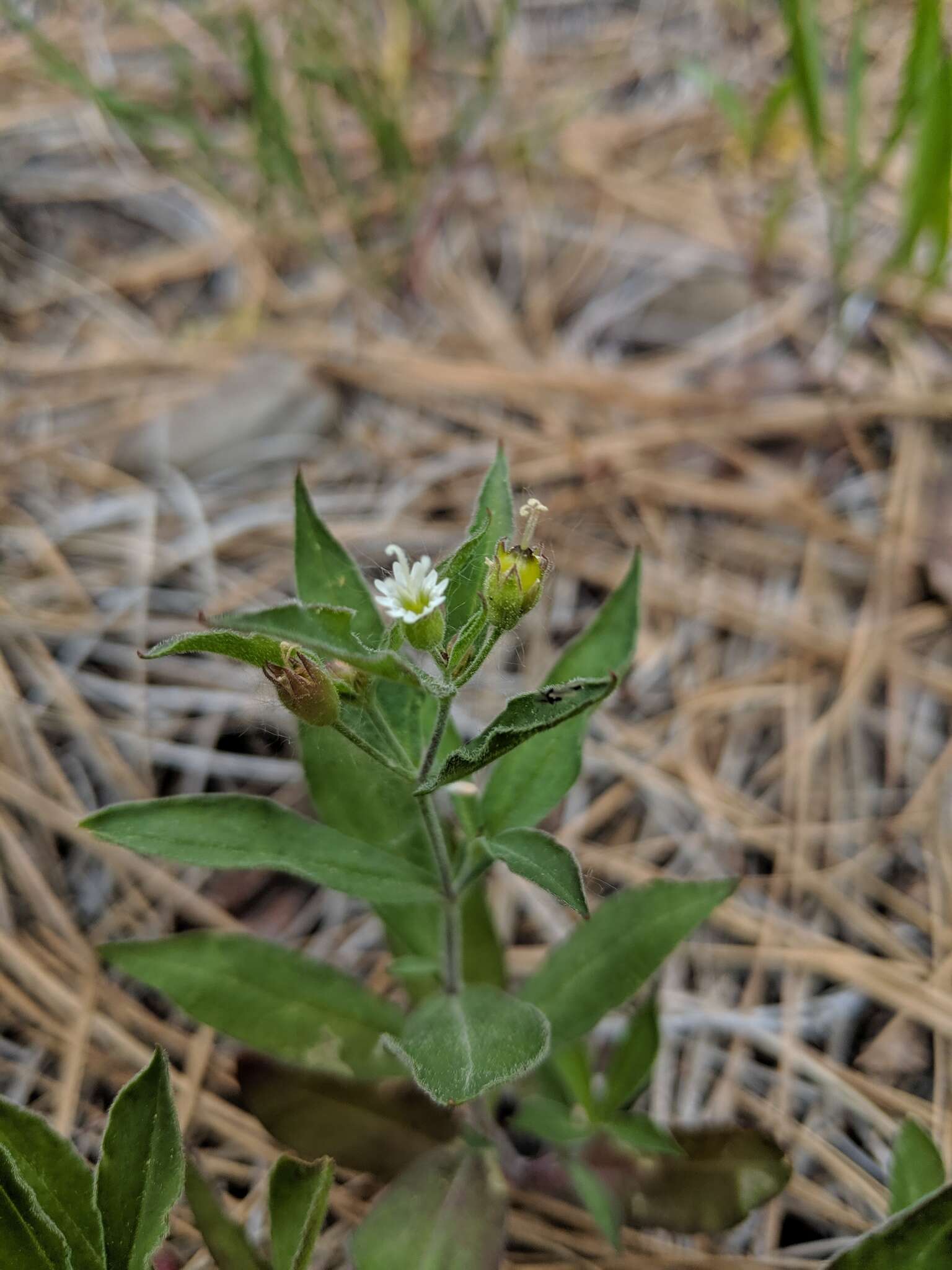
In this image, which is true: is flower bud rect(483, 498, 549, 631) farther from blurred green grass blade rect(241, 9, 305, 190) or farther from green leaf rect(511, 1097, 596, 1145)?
blurred green grass blade rect(241, 9, 305, 190)

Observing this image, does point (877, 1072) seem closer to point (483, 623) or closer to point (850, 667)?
point (850, 667)

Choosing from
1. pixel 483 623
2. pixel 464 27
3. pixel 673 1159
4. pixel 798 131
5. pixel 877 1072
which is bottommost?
pixel 877 1072

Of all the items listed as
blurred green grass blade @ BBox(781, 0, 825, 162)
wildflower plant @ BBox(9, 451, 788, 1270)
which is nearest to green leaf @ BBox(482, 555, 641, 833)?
wildflower plant @ BBox(9, 451, 788, 1270)

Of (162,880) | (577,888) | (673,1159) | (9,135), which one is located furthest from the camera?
(9,135)

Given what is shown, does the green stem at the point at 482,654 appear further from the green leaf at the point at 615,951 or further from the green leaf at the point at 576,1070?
the green leaf at the point at 576,1070

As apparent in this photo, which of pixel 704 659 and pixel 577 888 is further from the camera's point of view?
pixel 704 659

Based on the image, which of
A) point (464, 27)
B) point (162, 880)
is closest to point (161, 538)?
point (162, 880)
